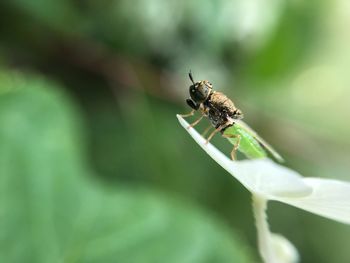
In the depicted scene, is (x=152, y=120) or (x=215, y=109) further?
(x=152, y=120)

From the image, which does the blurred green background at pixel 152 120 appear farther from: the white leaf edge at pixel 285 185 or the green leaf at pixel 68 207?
the white leaf edge at pixel 285 185

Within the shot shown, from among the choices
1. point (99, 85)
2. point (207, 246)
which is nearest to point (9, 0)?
point (99, 85)

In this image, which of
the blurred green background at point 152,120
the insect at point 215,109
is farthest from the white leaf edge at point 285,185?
the blurred green background at point 152,120

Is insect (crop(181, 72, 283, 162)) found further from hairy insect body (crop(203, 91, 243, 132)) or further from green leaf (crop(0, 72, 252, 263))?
green leaf (crop(0, 72, 252, 263))

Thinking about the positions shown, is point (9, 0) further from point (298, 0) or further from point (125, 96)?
point (298, 0)

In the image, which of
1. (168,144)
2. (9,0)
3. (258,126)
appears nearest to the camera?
(9,0)

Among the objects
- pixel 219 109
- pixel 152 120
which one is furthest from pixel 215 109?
pixel 152 120

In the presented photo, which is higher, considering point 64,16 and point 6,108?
point 64,16

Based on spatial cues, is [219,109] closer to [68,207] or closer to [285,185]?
[285,185]
